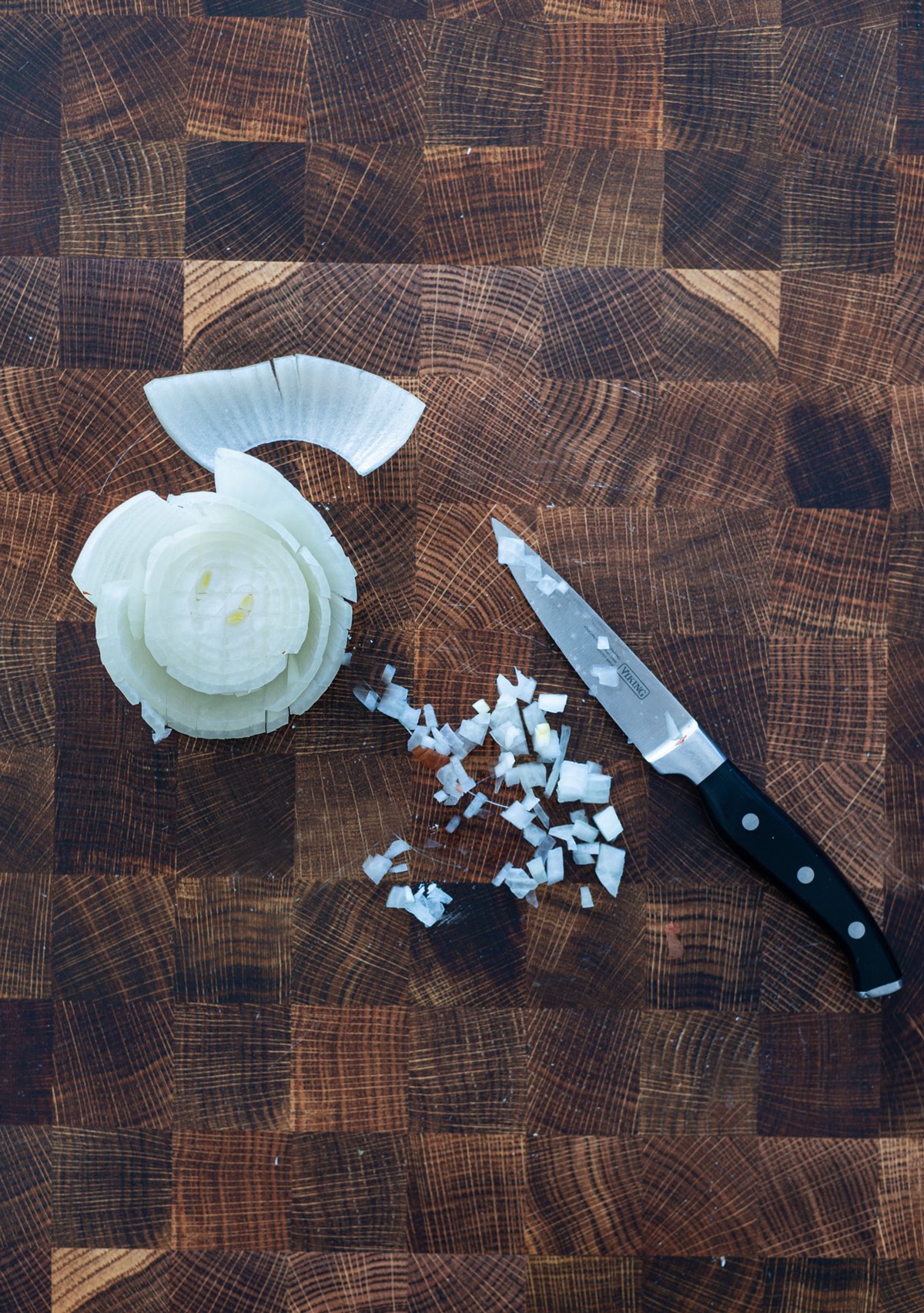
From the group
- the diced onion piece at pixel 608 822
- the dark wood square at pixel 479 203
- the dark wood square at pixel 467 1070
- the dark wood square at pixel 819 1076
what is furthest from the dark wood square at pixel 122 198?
the dark wood square at pixel 819 1076

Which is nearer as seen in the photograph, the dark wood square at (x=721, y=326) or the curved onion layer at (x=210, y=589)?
the curved onion layer at (x=210, y=589)

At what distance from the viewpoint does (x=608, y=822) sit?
117cm

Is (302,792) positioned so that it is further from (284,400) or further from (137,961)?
(284,400)

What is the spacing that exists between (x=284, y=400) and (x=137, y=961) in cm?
71

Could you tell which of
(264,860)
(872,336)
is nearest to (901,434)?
(872,336)

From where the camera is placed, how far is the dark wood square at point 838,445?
1182 mm

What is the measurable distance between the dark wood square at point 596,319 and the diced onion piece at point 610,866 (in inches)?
22.9

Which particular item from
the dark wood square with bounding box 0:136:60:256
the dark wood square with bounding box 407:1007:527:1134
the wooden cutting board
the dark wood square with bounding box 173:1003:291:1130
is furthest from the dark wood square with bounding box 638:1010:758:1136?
the dark wood square with bounding box 0:136:60:256

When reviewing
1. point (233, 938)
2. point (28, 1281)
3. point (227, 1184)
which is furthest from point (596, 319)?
point (28, 1281)

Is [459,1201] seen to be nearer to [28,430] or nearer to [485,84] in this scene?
[28,430]

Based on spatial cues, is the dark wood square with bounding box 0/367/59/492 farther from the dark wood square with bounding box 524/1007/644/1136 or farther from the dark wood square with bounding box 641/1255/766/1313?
the dark wood square with bounding box 641/1255/766/1313

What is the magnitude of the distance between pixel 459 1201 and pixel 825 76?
1437mm

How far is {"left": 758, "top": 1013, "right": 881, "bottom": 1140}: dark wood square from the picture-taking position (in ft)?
3.85

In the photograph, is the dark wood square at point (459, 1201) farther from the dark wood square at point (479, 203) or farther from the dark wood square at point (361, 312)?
the dark wood square at point (479, 203)
